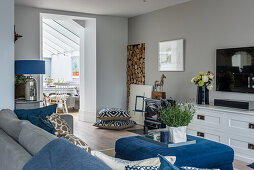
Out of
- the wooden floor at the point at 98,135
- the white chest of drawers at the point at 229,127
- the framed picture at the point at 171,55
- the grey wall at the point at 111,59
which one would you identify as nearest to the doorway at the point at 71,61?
the grey wall at the point at 111,59

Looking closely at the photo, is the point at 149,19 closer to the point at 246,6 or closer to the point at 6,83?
the point at 246,6

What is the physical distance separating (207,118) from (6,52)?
2.99 metres

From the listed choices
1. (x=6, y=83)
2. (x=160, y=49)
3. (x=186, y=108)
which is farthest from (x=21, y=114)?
(x=160, y=49)

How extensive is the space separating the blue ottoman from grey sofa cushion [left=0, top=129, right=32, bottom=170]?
1.40m

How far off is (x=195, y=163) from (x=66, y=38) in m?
8.45

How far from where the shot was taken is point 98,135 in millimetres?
5773

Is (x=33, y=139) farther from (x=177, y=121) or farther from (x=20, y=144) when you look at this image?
(x=177, y=121)

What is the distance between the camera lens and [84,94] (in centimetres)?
750

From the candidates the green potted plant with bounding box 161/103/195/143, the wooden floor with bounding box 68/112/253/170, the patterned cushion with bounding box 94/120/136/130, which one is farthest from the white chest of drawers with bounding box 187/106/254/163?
the patterned cushion with bounding box 94/120/136/130

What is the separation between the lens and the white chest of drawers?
156 inches

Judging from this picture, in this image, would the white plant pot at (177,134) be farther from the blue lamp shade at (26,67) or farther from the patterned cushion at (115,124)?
the patterned cushion at (115,124)

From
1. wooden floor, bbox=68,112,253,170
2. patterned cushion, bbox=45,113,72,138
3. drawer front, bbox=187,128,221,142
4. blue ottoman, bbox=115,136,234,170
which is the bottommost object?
wooden floor, bbox=68,112,253,170

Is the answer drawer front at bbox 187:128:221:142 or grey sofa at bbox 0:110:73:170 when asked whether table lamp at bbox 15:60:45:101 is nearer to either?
grey sofa at bbox 0:110:73:170

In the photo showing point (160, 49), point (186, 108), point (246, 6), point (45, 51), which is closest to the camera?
point (186, 108)
